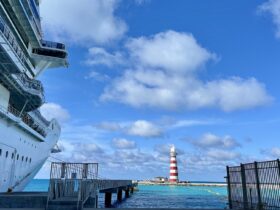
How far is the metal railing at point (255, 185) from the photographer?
463 inches

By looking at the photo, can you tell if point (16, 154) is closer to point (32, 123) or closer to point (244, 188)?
point (32, 123)

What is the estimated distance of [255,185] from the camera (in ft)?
42.5

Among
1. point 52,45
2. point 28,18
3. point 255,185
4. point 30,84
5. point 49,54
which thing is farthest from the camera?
point 52,45

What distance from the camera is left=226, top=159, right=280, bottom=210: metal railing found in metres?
11.8

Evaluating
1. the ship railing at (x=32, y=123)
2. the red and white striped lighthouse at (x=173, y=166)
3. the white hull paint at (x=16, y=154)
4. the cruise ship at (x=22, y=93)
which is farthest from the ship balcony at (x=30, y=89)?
the red and white striped lighthouse at (x=173, y=166)

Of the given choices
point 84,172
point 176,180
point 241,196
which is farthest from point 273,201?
point 176,180

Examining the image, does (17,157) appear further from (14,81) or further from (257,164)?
(257,164)

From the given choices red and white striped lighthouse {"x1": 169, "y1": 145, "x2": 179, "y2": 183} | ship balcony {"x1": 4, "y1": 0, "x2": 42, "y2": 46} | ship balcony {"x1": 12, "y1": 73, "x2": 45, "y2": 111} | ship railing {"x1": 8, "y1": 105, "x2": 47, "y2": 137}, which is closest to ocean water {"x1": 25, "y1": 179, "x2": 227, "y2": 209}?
ship railing {"x1": 8, "y1": 105, "x2": 47, "y2": 137}

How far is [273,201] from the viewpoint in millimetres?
11836

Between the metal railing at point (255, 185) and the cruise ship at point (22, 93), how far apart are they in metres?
16.8

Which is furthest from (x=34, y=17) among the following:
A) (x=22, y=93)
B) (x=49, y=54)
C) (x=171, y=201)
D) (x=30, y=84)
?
(x=171, y=201)

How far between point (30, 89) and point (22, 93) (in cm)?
108

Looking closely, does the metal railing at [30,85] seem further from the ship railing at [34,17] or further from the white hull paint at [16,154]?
the ship railing at [34,17]

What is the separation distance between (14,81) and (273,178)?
885 inches
